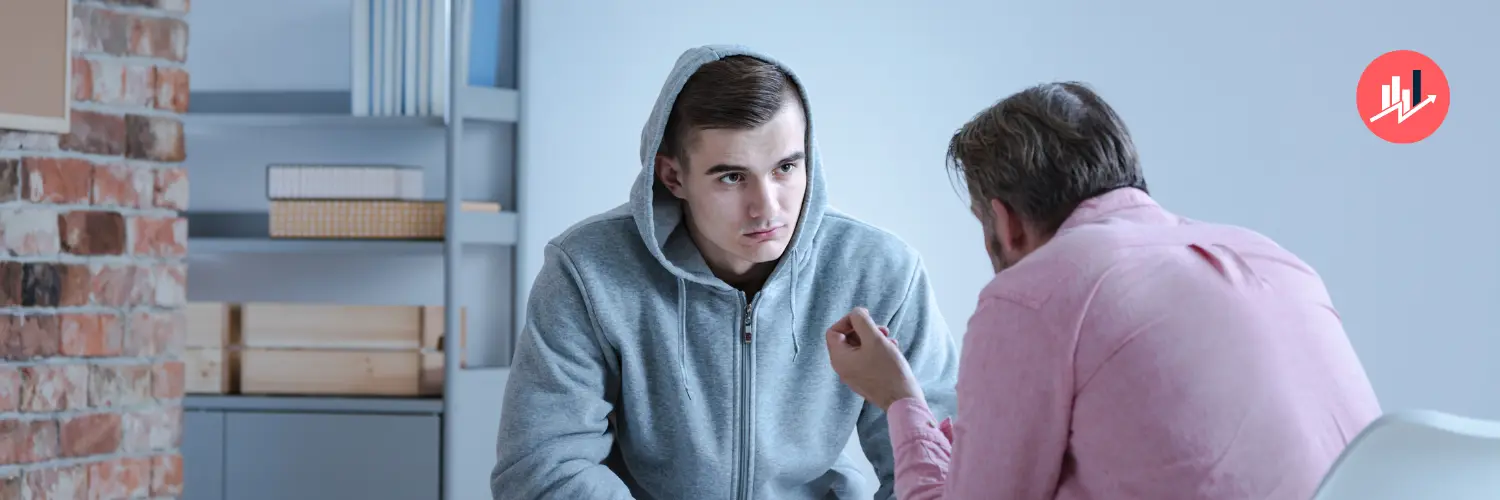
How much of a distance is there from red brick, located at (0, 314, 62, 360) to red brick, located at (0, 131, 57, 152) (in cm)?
19

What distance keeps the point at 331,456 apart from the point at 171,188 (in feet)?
5.58

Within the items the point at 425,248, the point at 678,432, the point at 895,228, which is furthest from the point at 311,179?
the point at 678,432

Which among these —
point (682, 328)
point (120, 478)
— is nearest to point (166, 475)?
point (120, 478)

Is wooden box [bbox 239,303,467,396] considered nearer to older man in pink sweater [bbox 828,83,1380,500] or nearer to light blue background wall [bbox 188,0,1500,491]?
light blue background wall [bbox 188,0,1500,491]

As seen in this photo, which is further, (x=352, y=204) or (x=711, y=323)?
(x=352, y=204)

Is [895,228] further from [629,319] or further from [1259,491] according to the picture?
[1259,491]

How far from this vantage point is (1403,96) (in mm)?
2977

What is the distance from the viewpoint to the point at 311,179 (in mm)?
3057

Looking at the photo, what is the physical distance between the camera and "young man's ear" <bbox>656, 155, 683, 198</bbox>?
1.53 metres

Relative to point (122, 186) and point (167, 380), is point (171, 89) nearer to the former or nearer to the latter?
point (122, 186)

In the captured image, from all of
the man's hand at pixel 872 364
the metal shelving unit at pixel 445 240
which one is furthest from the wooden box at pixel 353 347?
the man's hand at pixel 872 364

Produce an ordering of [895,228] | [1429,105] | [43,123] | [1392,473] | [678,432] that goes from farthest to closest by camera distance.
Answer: [895,228]
[1429,105]
[678,432]
[43,123]
[1392,473]

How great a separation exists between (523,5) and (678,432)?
6.02 feet

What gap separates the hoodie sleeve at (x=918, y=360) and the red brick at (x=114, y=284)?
90 centimetres
